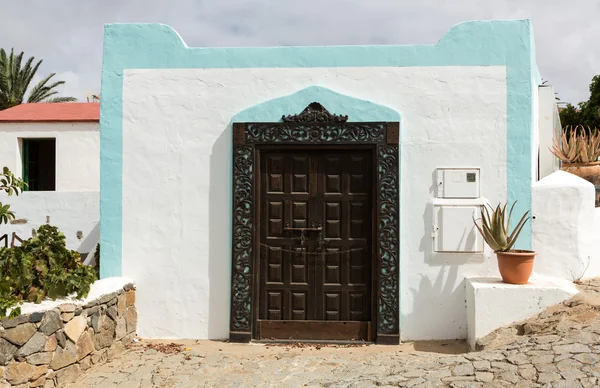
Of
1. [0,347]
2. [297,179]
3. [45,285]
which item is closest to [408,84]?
[297,179]

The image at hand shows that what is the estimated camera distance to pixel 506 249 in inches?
223

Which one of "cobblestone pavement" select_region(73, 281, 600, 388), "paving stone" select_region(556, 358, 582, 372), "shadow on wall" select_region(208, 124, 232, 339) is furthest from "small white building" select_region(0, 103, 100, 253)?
"paving stone" select_region(556, 358, 582, 372)

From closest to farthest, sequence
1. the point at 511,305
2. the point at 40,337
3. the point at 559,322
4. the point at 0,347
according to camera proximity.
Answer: the point at 0,347, the point at 40,337, the point at 559,322, the point at 511,305

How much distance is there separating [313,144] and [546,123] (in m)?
4.51

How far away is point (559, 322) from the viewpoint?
5.01m

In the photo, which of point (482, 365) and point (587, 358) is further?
point (482, 365)

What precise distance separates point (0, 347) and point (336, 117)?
153 inches

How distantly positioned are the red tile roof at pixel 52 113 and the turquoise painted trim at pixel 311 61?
7923 mm

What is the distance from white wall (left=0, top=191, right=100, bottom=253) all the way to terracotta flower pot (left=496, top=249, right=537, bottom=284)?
25.6ft

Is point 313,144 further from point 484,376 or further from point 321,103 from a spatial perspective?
point 484,376

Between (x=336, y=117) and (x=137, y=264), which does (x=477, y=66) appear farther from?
(x=137, y=264)

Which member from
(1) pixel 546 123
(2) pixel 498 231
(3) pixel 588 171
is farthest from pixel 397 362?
(1) pixel 546 123

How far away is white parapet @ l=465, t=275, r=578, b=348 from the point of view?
5.41 meters

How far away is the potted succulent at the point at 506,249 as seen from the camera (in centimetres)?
552
